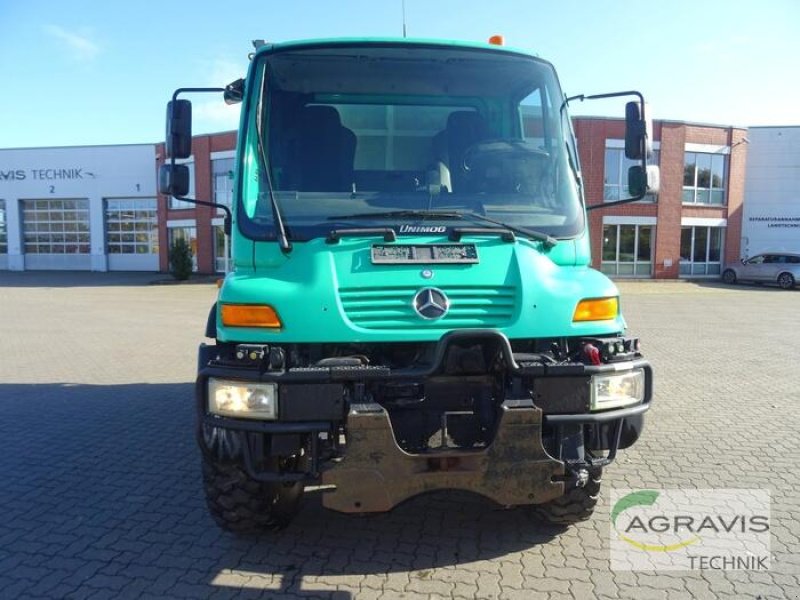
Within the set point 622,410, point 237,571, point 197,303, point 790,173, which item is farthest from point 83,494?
point 790,173

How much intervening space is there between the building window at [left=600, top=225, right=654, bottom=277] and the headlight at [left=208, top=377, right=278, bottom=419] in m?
28.0

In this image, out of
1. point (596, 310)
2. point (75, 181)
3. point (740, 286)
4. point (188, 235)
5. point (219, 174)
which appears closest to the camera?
point (596, 310)

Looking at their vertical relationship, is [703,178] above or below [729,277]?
above

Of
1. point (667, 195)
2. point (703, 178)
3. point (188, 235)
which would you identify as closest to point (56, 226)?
point (188, 235)

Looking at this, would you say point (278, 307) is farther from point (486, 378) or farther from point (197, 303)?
point (197, 303)

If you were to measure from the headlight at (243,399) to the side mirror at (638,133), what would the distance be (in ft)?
9.69

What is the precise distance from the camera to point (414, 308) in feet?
9.85

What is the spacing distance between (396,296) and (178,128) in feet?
6.69

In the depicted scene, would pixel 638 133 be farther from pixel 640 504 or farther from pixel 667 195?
pixel 667 195

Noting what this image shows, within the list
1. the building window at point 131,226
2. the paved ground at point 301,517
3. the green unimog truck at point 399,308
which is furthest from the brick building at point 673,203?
the building window at point 131,226

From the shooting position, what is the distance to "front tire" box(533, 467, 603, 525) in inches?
138

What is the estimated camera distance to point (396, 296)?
3023 millimetres

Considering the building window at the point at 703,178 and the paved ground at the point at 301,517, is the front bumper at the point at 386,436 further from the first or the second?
the building window at the point at 703,178

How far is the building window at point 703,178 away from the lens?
29.0 metres
